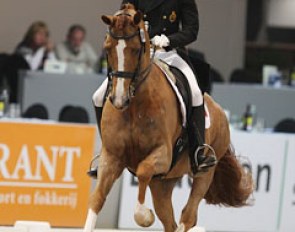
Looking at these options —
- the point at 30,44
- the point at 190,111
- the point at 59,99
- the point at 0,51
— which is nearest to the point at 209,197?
the point at 190,111

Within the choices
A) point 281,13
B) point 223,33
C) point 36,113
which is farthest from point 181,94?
point 281,13

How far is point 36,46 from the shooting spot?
16.7m

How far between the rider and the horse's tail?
115 centimetres

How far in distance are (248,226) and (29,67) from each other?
471 centimetres

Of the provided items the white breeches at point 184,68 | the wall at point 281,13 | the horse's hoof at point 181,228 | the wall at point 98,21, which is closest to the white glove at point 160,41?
the white breeches at point 184,68

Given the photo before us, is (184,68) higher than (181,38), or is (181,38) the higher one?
(181,38)

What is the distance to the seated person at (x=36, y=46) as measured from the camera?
650 inches

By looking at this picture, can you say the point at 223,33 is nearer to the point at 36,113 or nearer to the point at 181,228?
the point at 36,113

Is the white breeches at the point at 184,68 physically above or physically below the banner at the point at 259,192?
above

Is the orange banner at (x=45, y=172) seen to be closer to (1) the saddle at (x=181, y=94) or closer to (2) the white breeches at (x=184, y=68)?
(2) the white breeches at (x=184, y=68)

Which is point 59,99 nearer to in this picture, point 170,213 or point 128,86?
point 170,213

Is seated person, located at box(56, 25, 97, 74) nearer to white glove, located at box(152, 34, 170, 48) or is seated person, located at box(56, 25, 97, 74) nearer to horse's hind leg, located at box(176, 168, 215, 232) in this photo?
horse's hind leg, located at box(176, 168, 215, 232)

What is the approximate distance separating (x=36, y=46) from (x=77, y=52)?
2.34ft

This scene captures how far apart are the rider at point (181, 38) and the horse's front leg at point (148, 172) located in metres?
0.72
